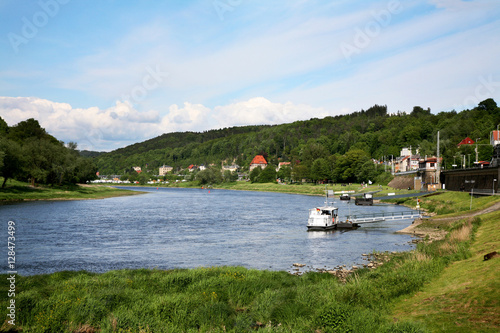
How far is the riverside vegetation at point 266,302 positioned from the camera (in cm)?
1552

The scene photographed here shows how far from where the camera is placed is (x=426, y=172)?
113 metres

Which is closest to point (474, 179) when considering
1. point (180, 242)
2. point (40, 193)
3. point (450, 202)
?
point (450, 202)

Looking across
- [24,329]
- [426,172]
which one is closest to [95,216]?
[24,329]

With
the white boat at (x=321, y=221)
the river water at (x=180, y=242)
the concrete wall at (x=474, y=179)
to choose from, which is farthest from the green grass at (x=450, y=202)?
the white boat at (x=321, y=221)

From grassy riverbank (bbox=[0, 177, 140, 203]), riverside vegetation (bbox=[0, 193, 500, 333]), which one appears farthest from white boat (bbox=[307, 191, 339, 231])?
grassy riverbank (bbox=[0, 177, 140, 203])

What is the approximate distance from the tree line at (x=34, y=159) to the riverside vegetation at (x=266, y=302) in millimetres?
72128

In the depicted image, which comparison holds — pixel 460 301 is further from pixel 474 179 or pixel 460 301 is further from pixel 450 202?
pixel 474 179

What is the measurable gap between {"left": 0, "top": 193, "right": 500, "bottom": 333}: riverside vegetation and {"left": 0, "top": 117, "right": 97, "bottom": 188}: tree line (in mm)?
72128

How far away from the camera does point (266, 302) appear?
18.8 meters

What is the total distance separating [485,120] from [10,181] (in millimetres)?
182132

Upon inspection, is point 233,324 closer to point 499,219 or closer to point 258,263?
point 258,263

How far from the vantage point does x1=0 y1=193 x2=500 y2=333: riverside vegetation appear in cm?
1552

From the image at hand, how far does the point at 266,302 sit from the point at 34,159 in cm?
10266

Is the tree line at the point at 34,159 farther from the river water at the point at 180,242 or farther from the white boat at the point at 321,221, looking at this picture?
the white boat at the point at 321,221
